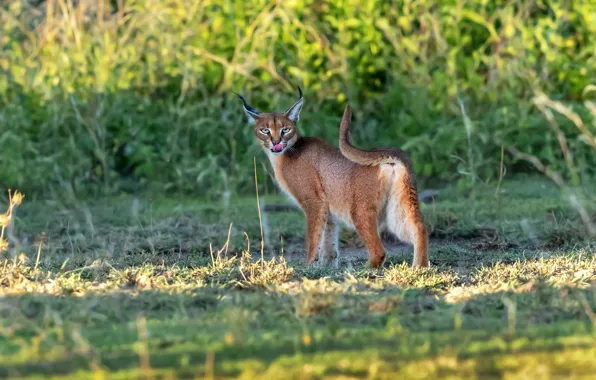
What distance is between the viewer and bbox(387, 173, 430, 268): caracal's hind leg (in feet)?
19.7

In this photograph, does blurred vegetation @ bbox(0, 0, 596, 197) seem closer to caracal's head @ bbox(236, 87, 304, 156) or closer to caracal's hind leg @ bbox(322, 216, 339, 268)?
caracal's head @ bbox(236, 87, 304, 156)

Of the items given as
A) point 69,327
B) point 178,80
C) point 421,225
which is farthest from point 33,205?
point 69,327

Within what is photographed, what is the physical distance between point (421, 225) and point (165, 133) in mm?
3934

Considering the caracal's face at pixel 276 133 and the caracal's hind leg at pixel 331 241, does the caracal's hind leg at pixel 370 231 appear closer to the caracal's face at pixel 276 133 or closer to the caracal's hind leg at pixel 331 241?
the caracal's hind leg at pixel 331 241

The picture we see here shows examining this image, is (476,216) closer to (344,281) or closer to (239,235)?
(239,235)

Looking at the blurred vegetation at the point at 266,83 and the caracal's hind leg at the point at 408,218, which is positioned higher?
the blurred vegetation at the point at 266,83

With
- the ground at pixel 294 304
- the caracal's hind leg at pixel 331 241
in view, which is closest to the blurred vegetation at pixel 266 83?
the ground at pixel 294 304

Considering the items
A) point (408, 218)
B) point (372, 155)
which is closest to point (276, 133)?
point (372, 155)

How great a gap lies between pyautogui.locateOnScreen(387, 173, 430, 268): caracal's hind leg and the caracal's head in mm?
1165

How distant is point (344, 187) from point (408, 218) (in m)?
0.57

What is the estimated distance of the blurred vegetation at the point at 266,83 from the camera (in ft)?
29.4

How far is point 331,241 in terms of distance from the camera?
6887mm

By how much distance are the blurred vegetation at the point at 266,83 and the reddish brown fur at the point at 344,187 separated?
1651mm

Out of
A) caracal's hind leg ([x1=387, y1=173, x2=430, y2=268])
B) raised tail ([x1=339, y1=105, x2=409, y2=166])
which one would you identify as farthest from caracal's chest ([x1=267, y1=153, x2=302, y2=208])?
caracal's hind leg ([x1=387, y1=173, x2=430, y2=268])
